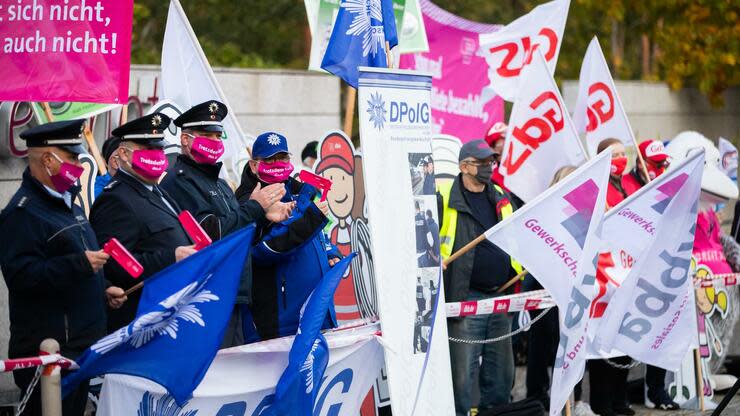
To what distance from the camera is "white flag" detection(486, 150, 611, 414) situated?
7.63m

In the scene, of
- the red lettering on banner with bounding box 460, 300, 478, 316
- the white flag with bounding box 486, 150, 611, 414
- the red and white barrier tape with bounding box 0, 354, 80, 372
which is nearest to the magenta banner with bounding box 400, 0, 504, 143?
the red lettering on banner with bounding box 460, 300, 478, 316

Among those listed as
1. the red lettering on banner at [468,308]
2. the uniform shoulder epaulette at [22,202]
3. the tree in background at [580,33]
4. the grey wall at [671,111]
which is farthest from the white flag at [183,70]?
the grey wall at [671,111]

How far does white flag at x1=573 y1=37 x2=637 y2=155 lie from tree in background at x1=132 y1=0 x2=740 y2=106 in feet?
18.2

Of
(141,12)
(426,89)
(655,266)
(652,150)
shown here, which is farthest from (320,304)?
(141,12)

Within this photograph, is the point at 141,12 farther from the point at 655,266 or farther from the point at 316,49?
the point at 655,266

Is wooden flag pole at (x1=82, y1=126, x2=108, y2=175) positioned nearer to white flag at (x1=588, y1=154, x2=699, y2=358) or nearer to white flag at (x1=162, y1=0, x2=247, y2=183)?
white flag at (x1=162, y1=0, x2=247, y2=183)

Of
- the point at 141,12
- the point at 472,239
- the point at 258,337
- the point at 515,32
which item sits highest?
the point at 141,12

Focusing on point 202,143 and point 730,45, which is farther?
point 730,45

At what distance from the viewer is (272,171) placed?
7215 mm

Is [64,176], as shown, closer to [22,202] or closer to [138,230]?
[22,202]

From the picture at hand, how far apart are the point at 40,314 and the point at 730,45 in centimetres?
1327

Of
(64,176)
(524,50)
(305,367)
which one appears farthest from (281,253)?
(524,50)

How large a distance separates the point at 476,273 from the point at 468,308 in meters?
0.49

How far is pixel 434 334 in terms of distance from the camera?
6871 millimetres
